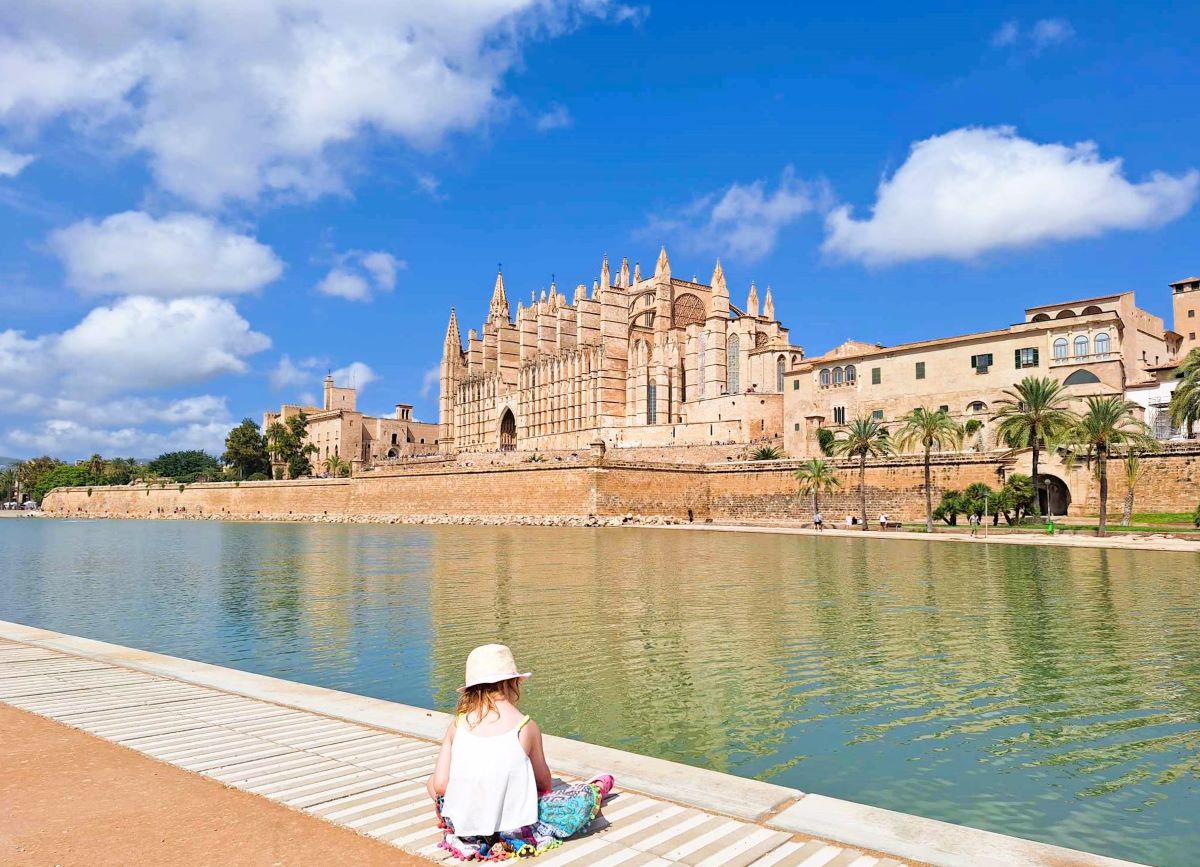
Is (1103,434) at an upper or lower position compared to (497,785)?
upper

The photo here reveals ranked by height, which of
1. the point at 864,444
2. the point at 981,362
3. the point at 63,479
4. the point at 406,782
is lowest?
the point at 406,782

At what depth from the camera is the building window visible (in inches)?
1877

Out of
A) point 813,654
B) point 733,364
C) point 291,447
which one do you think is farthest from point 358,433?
point 813,654

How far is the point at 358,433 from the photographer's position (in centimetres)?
10344

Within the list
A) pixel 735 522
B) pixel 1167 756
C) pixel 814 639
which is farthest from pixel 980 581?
pixel 735 522

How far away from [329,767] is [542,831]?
1.76 meters

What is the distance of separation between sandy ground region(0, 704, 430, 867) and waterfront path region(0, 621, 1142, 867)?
0.12 m

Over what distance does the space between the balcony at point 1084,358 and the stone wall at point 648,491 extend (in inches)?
350

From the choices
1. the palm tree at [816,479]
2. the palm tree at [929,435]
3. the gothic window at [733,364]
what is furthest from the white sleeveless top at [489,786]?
the gothic window at [733,364]

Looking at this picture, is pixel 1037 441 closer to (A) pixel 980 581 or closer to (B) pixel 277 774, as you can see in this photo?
(A) pixel 980 581

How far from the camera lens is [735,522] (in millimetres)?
51906

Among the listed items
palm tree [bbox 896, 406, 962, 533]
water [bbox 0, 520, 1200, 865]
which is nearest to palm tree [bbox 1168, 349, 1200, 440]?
palm tree [bbox 896, 406, 962, 533]

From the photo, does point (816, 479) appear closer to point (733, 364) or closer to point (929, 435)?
point (929, 435)

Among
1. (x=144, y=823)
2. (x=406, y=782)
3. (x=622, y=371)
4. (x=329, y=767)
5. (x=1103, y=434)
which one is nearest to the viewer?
(x=144, y=823)
